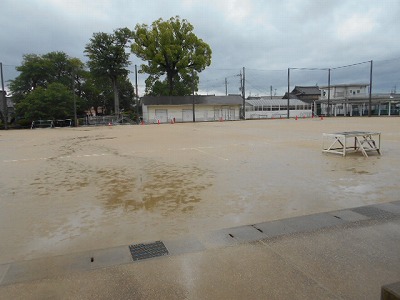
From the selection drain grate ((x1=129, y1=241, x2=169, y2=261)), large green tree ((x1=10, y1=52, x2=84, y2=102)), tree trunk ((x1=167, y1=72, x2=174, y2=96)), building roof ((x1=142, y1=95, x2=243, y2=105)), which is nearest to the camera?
drain grate ((x1=129, y1=241, x2=169, y2=261))

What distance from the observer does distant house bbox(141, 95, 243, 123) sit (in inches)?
1642

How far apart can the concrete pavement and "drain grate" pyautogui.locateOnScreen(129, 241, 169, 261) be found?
0.05 m

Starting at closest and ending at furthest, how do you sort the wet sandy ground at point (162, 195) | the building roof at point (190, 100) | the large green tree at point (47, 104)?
1. the wet sandy ground at point (162, 195)
2. the large green tree at point (47, 104)
3. the building roof at point (190, 100)

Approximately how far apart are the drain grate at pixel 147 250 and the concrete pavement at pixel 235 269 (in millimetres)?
53

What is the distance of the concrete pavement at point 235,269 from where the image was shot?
220 cm

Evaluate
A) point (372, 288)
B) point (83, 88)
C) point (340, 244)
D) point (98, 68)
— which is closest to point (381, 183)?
point (340, 244)

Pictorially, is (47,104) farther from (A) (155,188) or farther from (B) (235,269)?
(B) (235,269)

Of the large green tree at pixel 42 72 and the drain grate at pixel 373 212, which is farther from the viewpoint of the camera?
the large green tree at pixel 42 72

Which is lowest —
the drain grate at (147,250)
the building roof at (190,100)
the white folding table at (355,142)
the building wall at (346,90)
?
the drain grate at (147,250)

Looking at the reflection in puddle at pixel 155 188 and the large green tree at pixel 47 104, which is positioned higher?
the large green tree at pixel 47 104

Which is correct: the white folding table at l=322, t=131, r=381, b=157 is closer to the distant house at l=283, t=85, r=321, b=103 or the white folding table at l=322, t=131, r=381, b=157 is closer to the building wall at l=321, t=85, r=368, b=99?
the building wall at l=321, t=85, r=368, b=99

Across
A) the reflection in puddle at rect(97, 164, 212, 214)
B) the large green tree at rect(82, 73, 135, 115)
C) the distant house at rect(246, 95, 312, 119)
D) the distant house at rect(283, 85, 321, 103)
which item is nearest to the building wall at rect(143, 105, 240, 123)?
the distant house at rect(246, 95, 312, 119)

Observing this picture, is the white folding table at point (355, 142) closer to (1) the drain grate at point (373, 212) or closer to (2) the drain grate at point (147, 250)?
(1) the drain grate at point (373, 212)

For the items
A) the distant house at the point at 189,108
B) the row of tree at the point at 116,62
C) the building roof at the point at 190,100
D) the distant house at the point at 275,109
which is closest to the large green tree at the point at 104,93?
the row of tree at the point at 116,62
